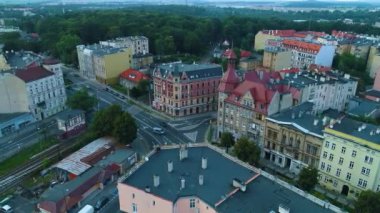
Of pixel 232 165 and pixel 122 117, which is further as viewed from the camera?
pixel 122 117

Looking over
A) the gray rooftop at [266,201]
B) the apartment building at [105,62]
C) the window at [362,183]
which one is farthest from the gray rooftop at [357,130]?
the apartment building at [105,62]

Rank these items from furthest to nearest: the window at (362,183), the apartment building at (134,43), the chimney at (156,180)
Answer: the apartment building at (134,43)
the window at (362,183)
the chimney at (156,180)

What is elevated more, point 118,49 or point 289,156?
point 118,49

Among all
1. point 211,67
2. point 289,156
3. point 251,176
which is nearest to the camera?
point 251,176

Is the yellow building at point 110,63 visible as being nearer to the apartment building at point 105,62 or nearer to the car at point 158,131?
the apartment building at point 105,62

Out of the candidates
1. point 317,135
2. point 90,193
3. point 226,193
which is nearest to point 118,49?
point 90,193

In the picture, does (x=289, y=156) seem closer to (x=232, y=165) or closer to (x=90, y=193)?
(x=232, y=165)

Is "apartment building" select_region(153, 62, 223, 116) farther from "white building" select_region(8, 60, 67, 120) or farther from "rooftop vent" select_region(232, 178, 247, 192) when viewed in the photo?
"rooftop vent" select_region(232, 178, 247, 192)

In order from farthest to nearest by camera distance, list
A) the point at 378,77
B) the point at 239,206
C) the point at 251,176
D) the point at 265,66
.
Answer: the point at 265,66 → the point at 378,77 → the point at 251,176 → the point at 239,206
